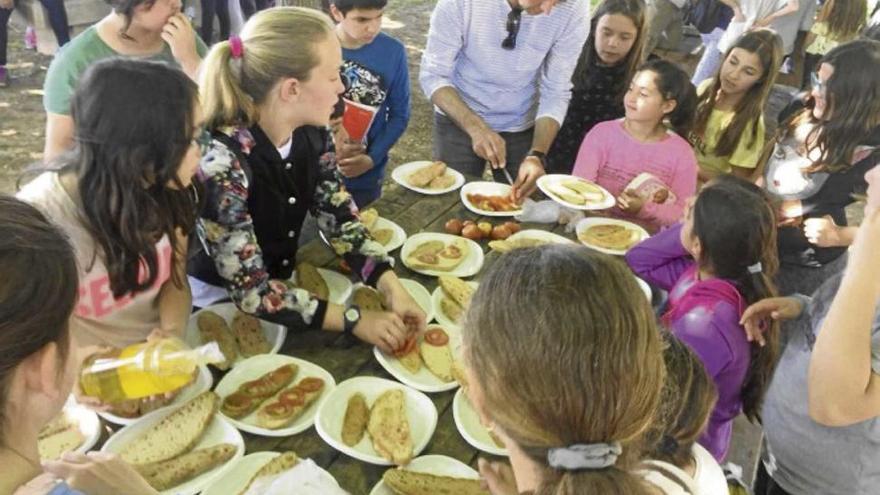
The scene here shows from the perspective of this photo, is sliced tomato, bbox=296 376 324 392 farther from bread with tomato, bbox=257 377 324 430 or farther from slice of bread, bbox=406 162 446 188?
slice of bread, bbox=406 162 446 188

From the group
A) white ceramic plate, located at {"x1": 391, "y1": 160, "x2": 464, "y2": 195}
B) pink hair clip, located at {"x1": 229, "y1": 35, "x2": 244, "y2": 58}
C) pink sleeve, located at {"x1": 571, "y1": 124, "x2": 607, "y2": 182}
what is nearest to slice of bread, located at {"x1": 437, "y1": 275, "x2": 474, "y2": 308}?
white ceramic plate, located at {"x1": 391, "y1": 160, "x2": 464, "y2": 195}

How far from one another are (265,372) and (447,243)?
38.4 inches

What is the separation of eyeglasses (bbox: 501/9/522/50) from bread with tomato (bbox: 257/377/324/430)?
83.1 inches

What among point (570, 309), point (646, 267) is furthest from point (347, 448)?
point (646, 267)

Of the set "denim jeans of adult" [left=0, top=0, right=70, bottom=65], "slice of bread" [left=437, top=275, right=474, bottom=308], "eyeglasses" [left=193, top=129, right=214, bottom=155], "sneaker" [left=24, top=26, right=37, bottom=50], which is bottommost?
"sneaker" [left=24, top=26, right=37, bottom=50]

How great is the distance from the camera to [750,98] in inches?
147

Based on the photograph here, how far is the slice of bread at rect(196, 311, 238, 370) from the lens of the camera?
6.26 feet

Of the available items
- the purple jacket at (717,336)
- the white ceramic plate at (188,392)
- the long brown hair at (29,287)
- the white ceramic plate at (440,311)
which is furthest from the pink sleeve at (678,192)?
the long brown hair at (29,287)

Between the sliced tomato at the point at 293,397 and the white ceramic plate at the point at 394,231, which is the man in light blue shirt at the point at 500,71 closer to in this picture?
the white ceramic plate at the point at 394,231

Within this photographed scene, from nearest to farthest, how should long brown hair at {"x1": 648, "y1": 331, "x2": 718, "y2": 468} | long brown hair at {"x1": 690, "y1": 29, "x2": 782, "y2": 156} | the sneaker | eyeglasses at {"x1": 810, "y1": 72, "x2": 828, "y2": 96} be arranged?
long brown hair at {"x1": 648, "y1": 331, "x2": 718, "y2": 468} < eyeglasses at {"x1": 810, "y1": 72, "x2": 828, "y2": 96} < long brown hair at {"x1": 690, "y1": 29, "x2": 782, "y2": 156} < the sneaker

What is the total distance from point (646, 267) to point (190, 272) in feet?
5.53

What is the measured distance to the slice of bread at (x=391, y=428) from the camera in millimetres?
1642

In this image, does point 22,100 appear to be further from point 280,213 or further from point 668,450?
point 668,450

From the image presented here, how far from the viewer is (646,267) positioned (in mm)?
2615
